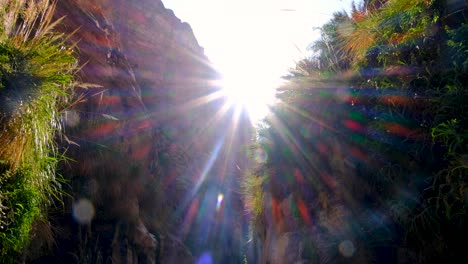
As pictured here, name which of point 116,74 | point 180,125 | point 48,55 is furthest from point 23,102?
point 180,125

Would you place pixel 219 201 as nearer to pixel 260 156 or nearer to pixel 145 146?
pixel 145 146

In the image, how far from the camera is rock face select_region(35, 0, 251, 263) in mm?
8523

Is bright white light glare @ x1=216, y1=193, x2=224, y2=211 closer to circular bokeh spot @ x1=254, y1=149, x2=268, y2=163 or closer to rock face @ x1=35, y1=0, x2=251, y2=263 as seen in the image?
rock face @ x1=35, y1=0, x2=251, y2=263

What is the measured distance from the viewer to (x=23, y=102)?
7.80 feet

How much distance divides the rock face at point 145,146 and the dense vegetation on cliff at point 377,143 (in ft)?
10.6

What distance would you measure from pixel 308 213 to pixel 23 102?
4473 mm

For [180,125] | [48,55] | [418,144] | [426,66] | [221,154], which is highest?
[48,55]

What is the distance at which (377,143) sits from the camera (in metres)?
4.59

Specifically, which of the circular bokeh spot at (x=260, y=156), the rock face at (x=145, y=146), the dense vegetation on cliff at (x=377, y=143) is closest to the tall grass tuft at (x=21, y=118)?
the rock face at (x=145, y=146)

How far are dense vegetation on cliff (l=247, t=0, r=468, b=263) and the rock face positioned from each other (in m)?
3.23

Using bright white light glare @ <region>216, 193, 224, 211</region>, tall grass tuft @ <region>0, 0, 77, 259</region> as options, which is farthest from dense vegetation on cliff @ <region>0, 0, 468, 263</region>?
bright white light glare @ <region>216, 193, 224, 211</region>

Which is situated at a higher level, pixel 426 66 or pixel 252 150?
pixel 426 66

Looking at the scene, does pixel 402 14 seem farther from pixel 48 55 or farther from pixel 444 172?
pixel 48 55

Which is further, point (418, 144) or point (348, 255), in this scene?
point (348, 255)
